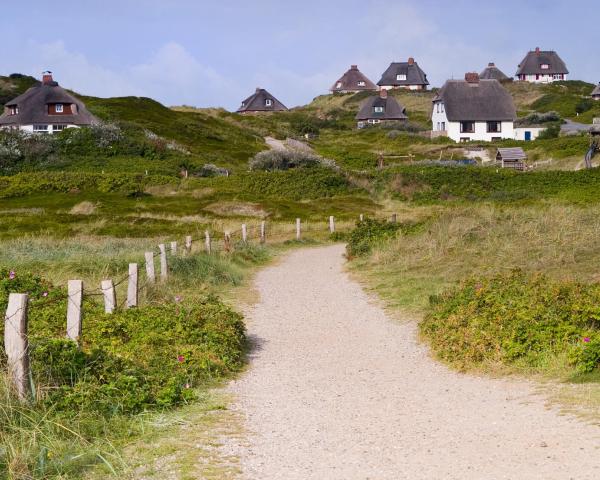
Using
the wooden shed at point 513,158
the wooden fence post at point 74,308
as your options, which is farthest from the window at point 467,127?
the wooden fence post at point 74,308

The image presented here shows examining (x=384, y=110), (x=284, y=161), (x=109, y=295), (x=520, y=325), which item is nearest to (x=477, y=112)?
(x=384, y=110)

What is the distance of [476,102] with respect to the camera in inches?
3669

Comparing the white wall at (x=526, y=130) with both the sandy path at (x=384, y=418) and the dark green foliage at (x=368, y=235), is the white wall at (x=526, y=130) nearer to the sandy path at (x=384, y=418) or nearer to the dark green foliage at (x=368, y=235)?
the dark green foliage at (x=368, y=235)

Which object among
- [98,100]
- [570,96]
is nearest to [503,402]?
[98,100]

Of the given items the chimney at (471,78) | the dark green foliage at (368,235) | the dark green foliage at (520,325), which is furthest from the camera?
the chimney at (471,78)

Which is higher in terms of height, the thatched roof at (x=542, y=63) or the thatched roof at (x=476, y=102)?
the thatched roof at (x=542, y=63)

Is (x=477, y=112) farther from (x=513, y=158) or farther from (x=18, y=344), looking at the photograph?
(x=18, y=344)

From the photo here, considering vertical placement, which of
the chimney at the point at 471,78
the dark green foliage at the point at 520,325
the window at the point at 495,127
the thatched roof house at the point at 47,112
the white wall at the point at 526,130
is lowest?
the dark green foliage at the point at 520,325

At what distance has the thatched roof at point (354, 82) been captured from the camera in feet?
532

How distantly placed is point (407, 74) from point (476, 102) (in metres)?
64.8

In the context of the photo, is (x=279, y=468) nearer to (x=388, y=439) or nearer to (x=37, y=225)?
(x=388, y=439)

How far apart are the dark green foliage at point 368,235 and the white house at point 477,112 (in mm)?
63665

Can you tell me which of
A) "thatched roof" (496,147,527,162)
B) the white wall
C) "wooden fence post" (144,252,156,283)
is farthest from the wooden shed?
"wooden fence post" (144,252,156,283)

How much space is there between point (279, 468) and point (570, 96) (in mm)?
121214
